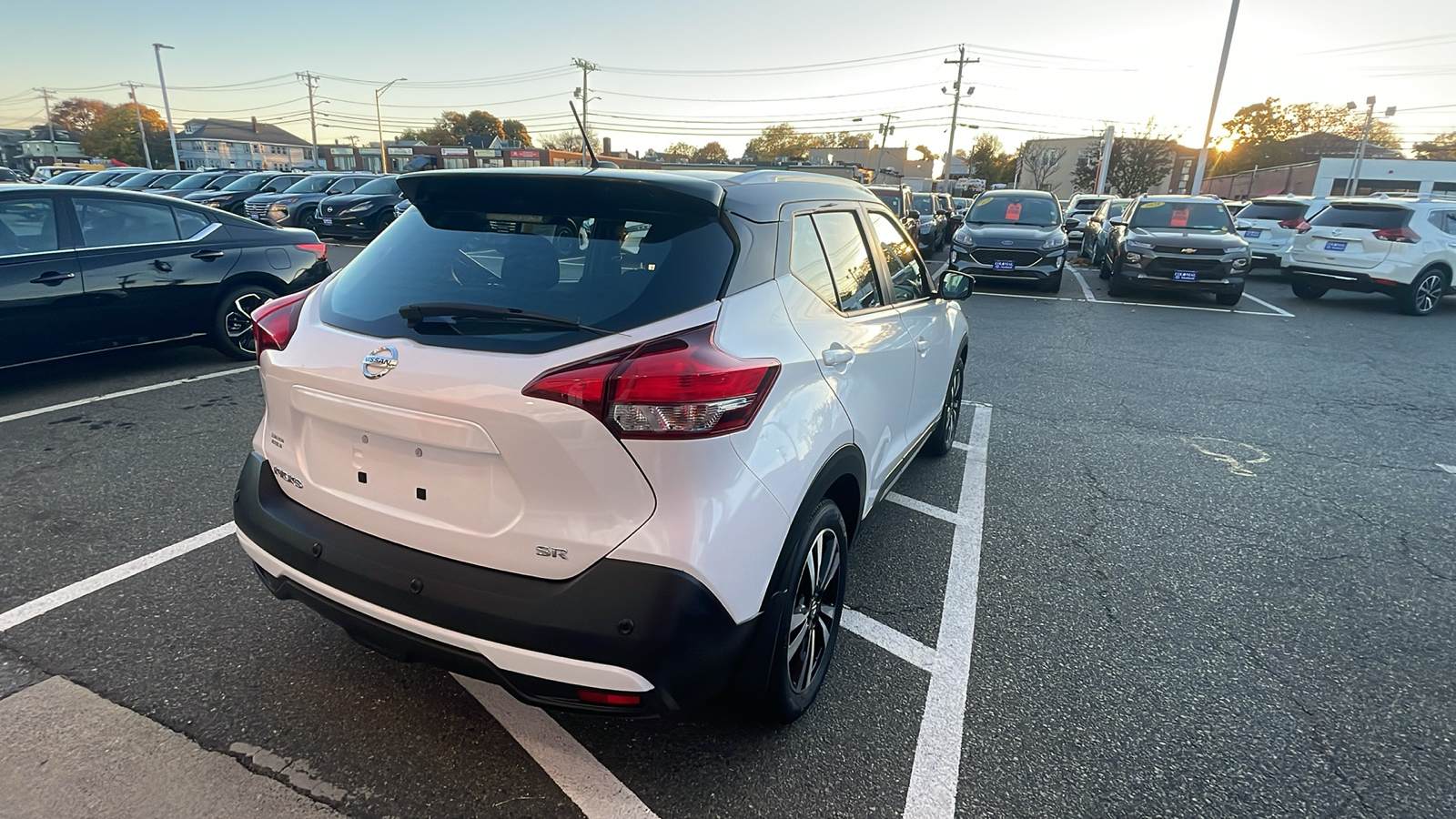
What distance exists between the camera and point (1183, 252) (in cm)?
1202

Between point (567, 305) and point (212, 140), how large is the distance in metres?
131

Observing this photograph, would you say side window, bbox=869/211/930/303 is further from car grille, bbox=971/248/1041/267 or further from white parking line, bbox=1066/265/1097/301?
white parking line, bbox=1066/265/1097/301

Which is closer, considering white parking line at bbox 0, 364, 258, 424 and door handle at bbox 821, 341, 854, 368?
door handle at bbox 821, 341, 854, 368

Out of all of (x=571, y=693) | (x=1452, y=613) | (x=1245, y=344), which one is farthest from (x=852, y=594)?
(x=1245, y=344)

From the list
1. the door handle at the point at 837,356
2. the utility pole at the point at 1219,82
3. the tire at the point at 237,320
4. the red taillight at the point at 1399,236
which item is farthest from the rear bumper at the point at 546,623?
the utility pole at the point at 1219,82

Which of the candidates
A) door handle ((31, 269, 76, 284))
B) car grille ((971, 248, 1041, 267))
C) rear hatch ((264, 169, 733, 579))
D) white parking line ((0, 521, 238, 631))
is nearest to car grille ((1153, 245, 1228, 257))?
car grille ((971, 248, 1041, 267))

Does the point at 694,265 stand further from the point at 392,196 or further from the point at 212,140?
the point at 212,140

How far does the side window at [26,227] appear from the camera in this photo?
5.29 meters

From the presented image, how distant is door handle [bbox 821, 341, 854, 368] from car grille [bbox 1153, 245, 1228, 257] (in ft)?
38.8

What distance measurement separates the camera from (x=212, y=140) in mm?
105062

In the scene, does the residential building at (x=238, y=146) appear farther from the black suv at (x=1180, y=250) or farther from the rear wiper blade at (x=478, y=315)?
the rear wiper blade at (x=478, y=315)

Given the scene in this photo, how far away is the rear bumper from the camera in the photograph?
1811mm

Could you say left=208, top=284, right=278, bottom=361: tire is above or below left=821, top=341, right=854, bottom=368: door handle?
below

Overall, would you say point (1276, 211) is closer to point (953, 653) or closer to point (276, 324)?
point (953, 653)
